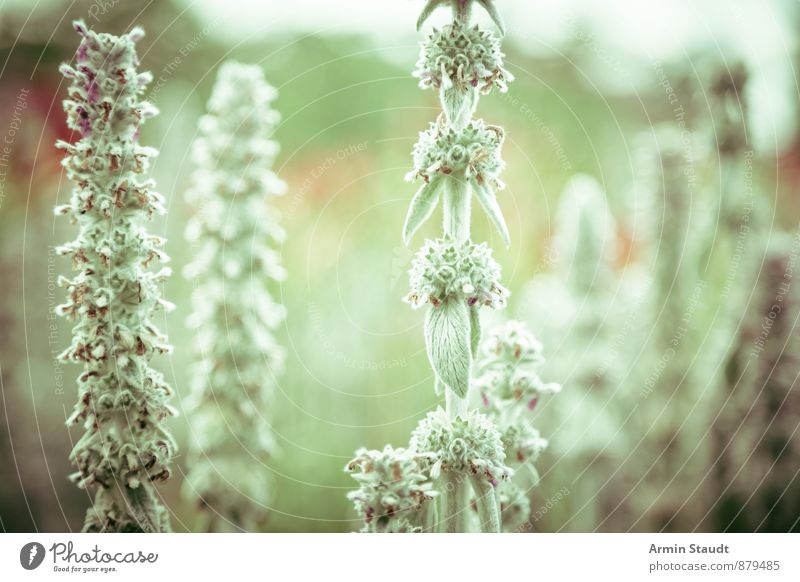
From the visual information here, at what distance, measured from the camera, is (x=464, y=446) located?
1103 mm

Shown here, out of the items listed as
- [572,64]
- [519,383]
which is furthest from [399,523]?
[572,64]

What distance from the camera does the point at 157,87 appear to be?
72.8 inches

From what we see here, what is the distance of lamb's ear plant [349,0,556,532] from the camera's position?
1089 mm

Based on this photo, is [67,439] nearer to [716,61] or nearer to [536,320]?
[536,320]

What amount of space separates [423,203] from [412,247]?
844mm

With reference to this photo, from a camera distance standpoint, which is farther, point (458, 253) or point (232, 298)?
point (232, 298)

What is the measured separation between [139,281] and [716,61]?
1.69 metres

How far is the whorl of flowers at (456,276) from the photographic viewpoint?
3.55 ft

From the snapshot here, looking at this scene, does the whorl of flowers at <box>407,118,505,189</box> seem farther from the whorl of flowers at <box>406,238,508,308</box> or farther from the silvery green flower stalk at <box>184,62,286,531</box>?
the silvery green flower stalk at <box>184,62,286,531</box>

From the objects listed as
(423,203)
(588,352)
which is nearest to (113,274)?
(423,203)

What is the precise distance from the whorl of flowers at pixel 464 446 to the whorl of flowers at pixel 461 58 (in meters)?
0.56
